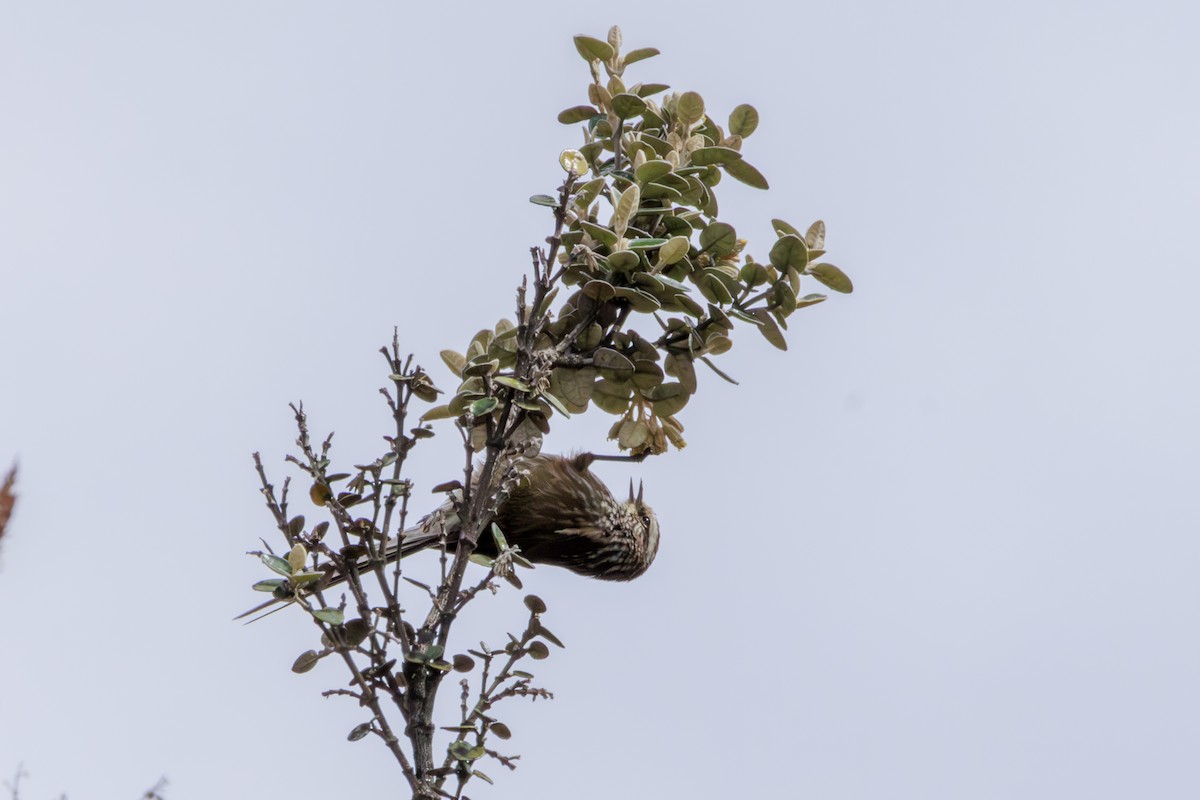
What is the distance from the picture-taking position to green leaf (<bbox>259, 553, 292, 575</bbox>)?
2393 millimetres

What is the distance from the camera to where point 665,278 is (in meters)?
2.74

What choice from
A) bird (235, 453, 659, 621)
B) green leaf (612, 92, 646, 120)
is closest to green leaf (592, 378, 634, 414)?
green leaf (612, 92, 646, 120)

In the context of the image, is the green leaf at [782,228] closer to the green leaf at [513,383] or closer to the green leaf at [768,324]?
the green leaf at [768,324]

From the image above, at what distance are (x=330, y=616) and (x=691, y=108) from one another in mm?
1581

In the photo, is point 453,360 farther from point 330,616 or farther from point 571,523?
point 571,523

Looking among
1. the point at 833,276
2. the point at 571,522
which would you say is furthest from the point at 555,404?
the point at 571,522

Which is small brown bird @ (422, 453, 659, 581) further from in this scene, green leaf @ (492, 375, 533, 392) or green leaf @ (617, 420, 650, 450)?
green leaf @ (492, 375, 533, 392)

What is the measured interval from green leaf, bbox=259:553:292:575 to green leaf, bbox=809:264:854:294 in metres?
1.44

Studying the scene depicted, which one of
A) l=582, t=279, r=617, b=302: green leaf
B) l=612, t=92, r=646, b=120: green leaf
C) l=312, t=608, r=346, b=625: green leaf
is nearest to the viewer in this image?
l=312, t=608, r=346, b=625: green leaf

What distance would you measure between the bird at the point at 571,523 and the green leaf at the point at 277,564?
1.97 m

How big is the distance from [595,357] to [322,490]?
0.72m

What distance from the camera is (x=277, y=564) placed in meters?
2.40

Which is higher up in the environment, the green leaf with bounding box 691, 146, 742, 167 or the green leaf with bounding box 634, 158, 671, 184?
the green leaf with bounding box 691, 146, 742, 167

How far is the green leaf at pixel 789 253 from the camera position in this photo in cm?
286
